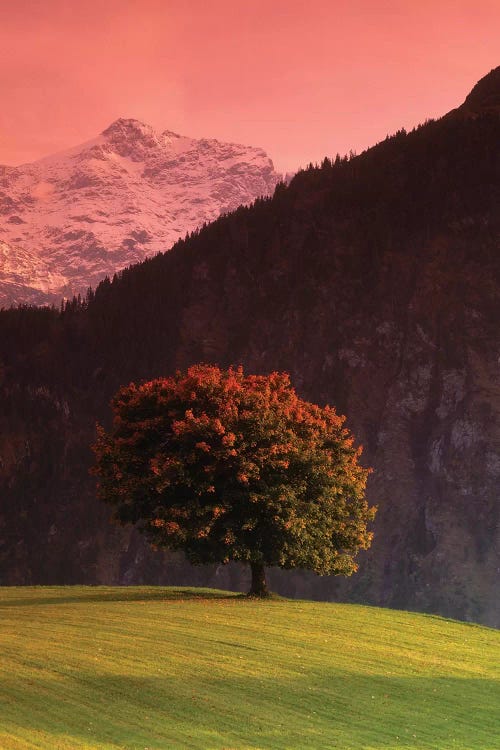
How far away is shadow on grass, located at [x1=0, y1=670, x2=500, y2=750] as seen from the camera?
33.3 meters

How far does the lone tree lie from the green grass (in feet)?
39.0

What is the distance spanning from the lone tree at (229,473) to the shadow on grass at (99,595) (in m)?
3.75

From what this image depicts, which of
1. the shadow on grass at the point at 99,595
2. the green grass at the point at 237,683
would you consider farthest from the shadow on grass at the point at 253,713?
the shadow on grass at the point at 99,595

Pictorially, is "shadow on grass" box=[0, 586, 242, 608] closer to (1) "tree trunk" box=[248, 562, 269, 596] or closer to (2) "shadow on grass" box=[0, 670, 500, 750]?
(1) "tree trunk" box=[248, 562, 269, 596]

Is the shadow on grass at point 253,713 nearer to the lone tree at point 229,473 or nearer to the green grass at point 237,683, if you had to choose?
the green grass at point 237,683

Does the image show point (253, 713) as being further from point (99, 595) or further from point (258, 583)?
point (99, 595)

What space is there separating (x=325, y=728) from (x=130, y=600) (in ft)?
131

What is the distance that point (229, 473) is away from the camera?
74.9 m

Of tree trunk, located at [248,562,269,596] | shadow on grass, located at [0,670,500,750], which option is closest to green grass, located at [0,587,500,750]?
shadow on grass, located at [0,670,500,750]

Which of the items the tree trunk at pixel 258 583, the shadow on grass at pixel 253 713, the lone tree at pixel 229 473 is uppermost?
the lone tree at pixel 229 473

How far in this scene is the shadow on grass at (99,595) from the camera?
7469 centimetres

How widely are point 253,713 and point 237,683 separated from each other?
4257 millimetres

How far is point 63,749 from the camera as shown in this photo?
3069 cm

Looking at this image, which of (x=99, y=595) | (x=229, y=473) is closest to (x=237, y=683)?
(x=229, y=473)
